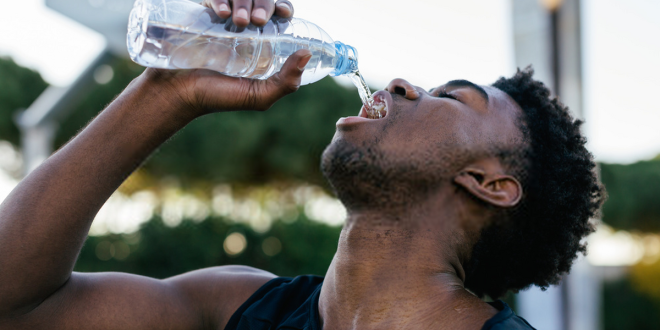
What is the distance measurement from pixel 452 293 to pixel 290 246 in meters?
5.13

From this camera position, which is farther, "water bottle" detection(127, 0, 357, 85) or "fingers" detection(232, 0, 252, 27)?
"water bottle" detection(127, 0, 357, 85)

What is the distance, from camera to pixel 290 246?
6.76m

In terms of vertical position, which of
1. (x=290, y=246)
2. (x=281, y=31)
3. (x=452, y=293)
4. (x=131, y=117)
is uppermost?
(x=281, y=31)

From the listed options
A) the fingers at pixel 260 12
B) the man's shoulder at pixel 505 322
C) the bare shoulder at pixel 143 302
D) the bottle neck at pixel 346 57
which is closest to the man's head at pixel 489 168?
the bottle neck at pixel 346 57

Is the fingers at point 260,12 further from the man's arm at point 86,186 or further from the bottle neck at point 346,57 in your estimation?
the bottle neck at point 346,57

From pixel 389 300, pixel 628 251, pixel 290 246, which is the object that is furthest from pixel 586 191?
Answer: pixel 628 251

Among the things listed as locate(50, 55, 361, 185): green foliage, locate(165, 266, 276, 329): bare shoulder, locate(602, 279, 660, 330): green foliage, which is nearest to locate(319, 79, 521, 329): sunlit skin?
locate(165, 266, 276, 329): bare shoulder

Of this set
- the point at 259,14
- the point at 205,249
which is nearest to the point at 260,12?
the point at 259,14

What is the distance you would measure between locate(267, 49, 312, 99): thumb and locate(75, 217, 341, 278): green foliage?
514 centimetres

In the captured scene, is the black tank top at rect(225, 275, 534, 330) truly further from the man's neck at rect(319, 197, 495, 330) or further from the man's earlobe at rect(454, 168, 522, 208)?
the man's earlobe at rect(454, 168, 522, 208)

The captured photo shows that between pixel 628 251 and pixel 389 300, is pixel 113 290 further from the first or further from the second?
pixel 628 251

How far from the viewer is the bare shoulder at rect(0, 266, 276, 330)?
5.83 feet

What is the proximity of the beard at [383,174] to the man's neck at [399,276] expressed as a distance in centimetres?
5

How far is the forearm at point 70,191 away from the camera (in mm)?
1678
